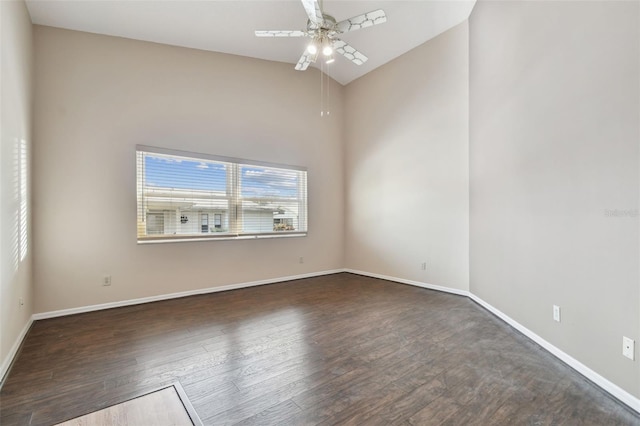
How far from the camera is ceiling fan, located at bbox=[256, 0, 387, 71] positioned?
256 centimetres

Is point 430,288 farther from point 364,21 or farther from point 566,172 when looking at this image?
point 364,21

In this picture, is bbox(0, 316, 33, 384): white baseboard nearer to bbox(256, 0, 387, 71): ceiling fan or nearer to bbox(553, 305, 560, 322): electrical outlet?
bbox(256, 0, 387, 71): ceiling fan

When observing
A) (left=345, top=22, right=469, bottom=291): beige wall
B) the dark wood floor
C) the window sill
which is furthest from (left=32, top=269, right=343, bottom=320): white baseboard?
(left=345, top=22, right=469, bottom=291): beige wall

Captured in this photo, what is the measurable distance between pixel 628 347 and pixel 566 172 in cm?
130

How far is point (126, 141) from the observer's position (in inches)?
147

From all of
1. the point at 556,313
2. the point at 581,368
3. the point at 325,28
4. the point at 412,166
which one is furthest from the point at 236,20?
the point at 581,368

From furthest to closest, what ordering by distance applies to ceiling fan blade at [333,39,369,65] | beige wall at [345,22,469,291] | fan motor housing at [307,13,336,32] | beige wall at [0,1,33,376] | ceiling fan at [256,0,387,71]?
beige wall at [345,22,469,291] < ceiling fan blade at [333,39,369,65] < fan motor housing at [307,13,336,32] < ceiling fan at [256,0,387,71] < beige wall at [0,1,33,376]

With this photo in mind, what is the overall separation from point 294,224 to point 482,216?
3.06 meters

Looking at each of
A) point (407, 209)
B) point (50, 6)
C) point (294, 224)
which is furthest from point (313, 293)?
point (50, 6)

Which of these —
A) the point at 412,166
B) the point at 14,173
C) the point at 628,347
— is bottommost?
the point at 628,347

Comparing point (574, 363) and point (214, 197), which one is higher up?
point (214, 197)

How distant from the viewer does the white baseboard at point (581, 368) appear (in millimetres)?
1801

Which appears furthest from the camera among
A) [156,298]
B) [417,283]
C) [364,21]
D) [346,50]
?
[417,283]

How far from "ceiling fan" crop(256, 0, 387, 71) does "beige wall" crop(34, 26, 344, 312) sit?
6.14ft
